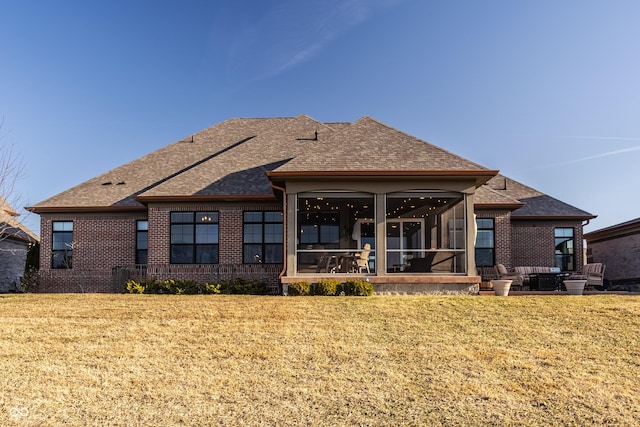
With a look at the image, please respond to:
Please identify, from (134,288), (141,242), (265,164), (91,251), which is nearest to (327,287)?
(134,288)

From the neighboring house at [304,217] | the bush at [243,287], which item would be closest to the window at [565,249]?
the neighboring house at [304,217]

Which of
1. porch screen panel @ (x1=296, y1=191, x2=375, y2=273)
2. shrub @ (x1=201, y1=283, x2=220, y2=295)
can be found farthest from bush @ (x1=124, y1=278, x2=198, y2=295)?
porch screen panel @ (x1=296, y1=191, x2=375, y2=273)

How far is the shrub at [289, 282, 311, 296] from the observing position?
14.5 metres

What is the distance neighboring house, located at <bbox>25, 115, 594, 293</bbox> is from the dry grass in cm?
372

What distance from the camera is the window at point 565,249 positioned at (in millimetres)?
20578

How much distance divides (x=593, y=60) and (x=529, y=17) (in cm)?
248

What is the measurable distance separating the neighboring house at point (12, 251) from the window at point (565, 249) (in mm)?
23027

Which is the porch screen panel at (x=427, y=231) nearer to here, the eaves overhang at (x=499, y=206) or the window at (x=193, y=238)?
the eaves overhang at (x=499, y=206)

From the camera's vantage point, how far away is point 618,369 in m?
7.87

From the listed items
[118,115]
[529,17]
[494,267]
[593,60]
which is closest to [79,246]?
[118,115]

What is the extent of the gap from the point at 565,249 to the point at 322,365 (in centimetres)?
1615

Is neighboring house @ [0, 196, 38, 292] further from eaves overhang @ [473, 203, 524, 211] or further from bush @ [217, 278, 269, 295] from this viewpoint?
eaves overhang @ [473, 203, 524, 211]

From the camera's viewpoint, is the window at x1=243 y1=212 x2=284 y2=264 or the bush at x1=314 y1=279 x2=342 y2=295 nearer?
the bush at x1=314 y1=279 x2=342 y2=295

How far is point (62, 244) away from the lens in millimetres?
19719
